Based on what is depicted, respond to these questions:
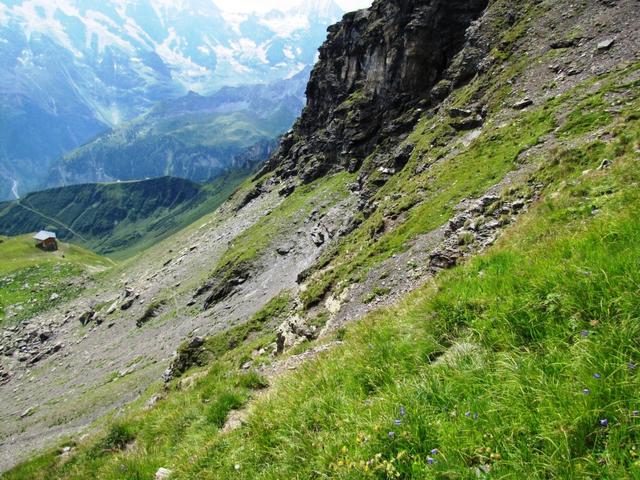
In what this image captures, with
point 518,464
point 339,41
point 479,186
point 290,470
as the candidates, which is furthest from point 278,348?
point 339,41

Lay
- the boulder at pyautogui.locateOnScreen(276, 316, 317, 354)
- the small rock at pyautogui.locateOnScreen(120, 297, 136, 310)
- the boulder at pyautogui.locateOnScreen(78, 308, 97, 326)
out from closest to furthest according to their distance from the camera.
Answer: the boulder at pyautogui.locateOnScreen(276, 316, 317, 354), the small rock at pyautogui.locateOnScreen(120, 297, 136, 310), the boulder at pyautogui.locateOnScreen(78, 308, 97, 326)

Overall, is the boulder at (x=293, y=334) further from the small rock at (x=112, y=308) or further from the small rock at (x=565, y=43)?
the small rock at (x=112, y=308)

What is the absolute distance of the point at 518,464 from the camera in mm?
3441

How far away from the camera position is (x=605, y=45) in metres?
32.4

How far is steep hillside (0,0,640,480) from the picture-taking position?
4.18 meters

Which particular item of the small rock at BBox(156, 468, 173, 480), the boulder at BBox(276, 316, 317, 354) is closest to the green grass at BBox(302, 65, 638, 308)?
the boulder at BBox(276, 316, 317, 354)

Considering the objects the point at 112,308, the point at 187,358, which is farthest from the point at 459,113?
the point at 112,308

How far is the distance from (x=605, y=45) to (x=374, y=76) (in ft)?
158

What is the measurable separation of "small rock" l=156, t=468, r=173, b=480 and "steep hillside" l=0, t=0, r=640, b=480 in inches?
8.6

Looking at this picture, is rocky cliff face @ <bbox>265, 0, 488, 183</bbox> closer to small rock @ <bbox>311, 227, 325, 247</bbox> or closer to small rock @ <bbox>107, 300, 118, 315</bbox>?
small rock @ <bbox>311, 227, 325, 247</bbox>

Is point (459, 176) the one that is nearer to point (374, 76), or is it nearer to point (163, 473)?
point (163, 473)

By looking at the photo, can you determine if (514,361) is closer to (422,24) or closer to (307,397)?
(307,397)

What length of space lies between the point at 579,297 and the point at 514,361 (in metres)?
1.36

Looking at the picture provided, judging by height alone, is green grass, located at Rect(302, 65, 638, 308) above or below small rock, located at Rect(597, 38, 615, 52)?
below
